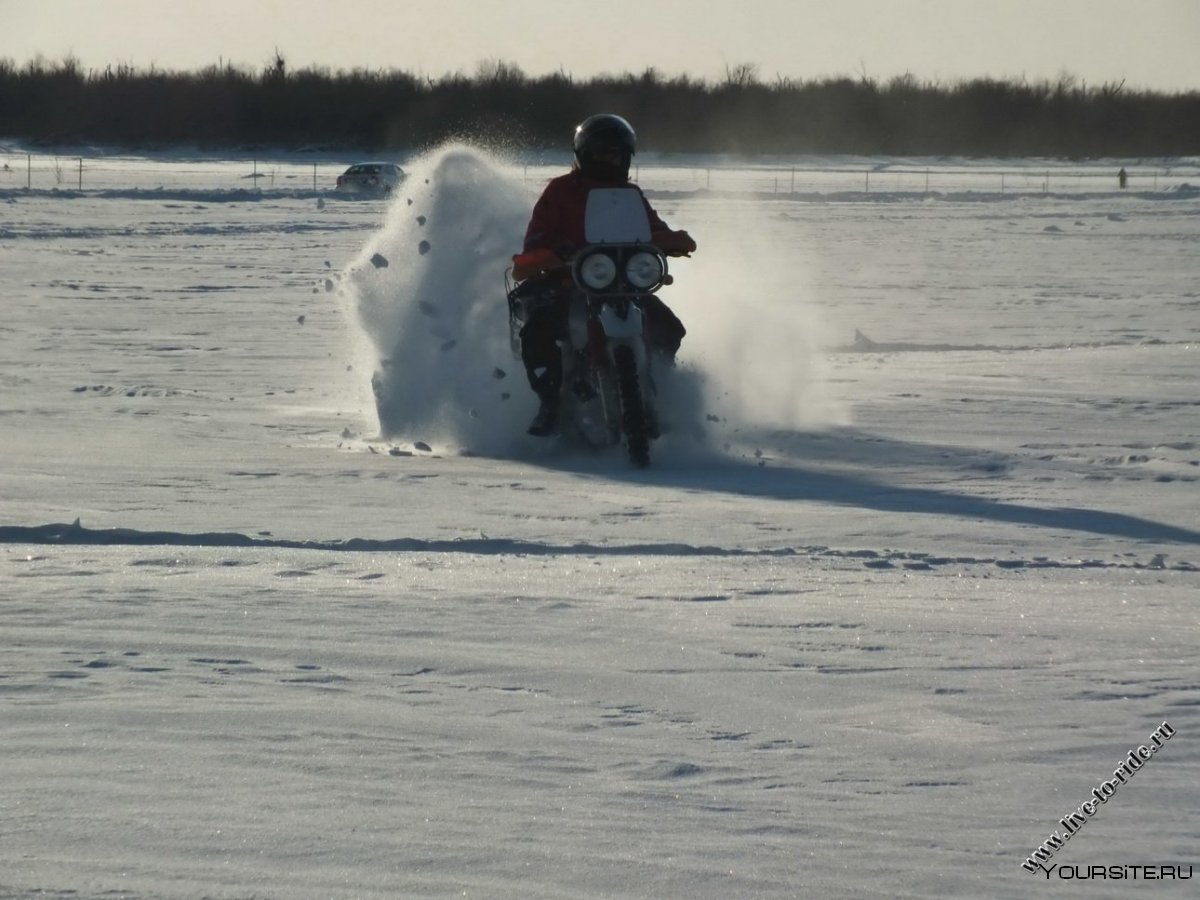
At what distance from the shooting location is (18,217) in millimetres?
31422

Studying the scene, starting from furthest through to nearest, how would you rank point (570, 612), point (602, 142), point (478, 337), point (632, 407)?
point (478, 337) < point (602, 142) < point (632, 407) < point (570, 612)

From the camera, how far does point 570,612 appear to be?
5.60 meters

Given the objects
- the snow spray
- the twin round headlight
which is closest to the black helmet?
the twin round headlight

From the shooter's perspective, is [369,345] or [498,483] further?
[369,345]

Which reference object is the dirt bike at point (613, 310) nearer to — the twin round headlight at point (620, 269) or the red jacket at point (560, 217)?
the twin round headlight at point (620, 269)

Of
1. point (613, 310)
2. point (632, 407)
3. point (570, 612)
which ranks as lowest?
point (570, 612)

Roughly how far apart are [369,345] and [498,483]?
2.64 m

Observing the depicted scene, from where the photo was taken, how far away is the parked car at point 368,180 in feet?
147

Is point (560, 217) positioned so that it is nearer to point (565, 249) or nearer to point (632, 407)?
point (565, 249)

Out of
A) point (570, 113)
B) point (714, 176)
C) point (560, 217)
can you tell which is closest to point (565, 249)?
point (560, 217)

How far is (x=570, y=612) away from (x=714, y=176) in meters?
49.0

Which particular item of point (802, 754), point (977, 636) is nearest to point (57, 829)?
point (802, 754)

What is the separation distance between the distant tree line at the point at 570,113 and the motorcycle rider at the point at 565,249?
56.3 meters

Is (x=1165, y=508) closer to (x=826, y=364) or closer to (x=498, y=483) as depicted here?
(x=498, y=483)
